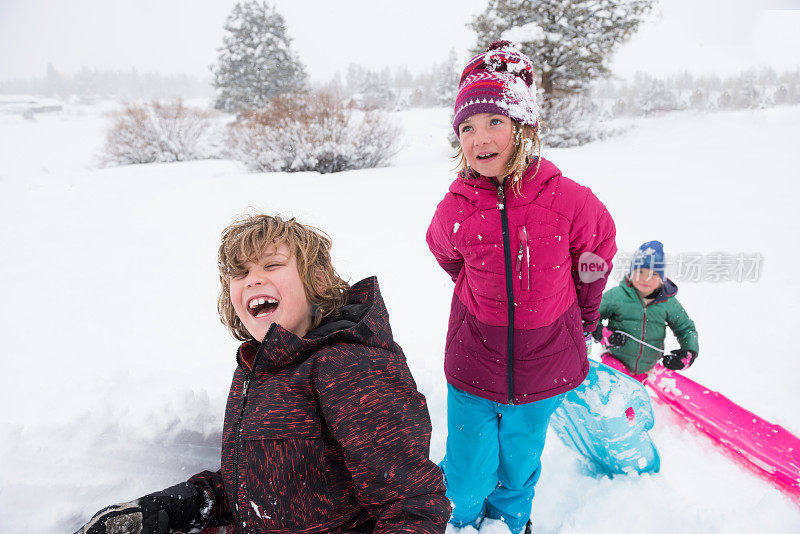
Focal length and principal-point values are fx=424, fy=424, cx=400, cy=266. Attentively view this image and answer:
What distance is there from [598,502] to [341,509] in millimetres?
1669

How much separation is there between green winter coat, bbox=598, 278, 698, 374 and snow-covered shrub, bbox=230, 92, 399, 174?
7957mm

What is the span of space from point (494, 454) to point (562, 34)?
13.8 meters

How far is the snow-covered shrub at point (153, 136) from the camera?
1369cm

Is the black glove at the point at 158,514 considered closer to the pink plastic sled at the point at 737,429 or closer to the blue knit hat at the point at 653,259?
the blue knit hat at the point at 653,259

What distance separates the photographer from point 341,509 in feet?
4.00

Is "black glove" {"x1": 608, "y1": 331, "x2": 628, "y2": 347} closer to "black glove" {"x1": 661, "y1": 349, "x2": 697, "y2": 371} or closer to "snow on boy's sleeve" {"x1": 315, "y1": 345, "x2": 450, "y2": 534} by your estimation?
"black glove" {"x1": 661, "y1": 349, "x2": 697, "y2": 371}

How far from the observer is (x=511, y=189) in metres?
1.62

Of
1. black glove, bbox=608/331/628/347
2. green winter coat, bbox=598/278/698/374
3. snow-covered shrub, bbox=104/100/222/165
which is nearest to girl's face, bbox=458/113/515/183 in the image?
green winter coat, bbox=598/278/698/374

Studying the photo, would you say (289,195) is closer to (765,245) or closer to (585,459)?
(585,459)

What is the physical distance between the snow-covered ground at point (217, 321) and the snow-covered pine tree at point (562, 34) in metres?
5.34

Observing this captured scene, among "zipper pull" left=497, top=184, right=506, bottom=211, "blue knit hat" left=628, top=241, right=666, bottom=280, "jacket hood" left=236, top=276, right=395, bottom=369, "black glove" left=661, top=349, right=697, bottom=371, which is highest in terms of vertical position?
"zipper pull" left=497, top=184, right=506, bottom=211

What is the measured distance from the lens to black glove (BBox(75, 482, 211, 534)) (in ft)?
4.30

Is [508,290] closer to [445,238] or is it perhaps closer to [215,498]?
[445,238]

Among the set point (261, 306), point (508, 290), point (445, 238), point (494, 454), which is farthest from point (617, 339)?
point (261, 306)
